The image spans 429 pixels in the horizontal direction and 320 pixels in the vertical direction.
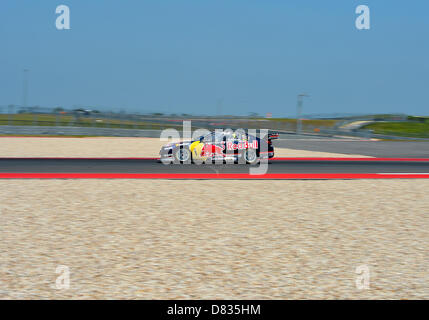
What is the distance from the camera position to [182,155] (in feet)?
52.0

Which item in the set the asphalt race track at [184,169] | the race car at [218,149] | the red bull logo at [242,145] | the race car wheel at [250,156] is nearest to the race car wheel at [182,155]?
the race car at [218,149]

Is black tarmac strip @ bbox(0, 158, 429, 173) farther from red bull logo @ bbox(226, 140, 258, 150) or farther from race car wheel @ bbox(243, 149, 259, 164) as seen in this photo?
red bull logo @ bbox(226, 140, 258, 150)

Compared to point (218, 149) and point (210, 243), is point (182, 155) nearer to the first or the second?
point (218, 149)

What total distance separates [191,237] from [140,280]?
172 cm

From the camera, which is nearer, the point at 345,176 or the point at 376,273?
the point at 376,273

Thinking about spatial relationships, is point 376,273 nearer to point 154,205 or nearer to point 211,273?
point 211,273

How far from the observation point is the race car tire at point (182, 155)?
15.8m

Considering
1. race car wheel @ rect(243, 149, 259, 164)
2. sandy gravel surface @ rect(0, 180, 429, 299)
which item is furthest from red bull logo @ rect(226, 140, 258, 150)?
sandy gravel surface @ rect(0, 180, 429, 299)

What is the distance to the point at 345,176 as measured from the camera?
13930 millimetres

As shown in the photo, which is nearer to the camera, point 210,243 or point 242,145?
point 210,243

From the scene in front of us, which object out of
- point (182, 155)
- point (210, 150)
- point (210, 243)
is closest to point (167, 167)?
point (182, 155)

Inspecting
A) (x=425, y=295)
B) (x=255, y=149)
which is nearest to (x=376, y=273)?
(x=425, y=295)

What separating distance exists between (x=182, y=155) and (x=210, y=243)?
9677 millimetres

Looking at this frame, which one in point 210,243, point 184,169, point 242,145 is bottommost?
point 210,243
